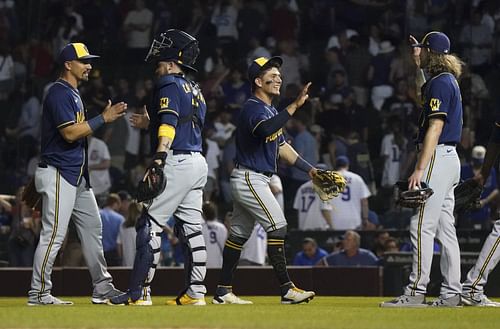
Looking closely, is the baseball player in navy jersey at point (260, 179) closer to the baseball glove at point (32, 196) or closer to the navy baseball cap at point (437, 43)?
the navy baseball cap at point (437, 43)

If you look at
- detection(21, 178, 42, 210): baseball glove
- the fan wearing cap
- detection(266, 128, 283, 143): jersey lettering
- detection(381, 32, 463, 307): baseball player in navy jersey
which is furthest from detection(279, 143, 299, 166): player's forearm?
the fan wearing cap

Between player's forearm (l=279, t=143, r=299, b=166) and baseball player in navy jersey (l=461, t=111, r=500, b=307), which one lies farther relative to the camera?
player's forearm (l=279, t=143, r=299, b=166)

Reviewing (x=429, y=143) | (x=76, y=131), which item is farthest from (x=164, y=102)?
(x=429, y=143)

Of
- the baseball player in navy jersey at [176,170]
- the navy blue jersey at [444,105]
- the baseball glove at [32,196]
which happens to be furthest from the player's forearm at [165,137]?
the navy blue jersey at [444,105]

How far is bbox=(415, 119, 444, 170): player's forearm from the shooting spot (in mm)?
10008

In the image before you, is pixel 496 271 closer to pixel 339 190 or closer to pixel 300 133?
pixel 339 190

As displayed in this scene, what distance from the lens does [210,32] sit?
23.0m

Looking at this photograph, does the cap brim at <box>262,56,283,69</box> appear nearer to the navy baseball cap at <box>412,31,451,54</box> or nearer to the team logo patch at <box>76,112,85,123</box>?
the navy baseball cap at <box>412,31,451,54</box>

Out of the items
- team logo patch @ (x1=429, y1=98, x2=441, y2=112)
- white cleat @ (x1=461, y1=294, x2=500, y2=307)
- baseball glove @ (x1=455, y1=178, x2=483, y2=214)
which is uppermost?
team logo patch @ (x1=429, y1=98, x2=441, y2=112)

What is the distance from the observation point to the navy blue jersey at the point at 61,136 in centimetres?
1091

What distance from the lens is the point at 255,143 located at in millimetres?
11102

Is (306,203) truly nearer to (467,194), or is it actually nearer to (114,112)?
(467,194)

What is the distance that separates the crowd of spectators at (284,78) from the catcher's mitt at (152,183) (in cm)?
662

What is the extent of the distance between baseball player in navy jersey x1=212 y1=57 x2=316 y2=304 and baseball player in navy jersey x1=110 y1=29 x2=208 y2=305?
44cm
